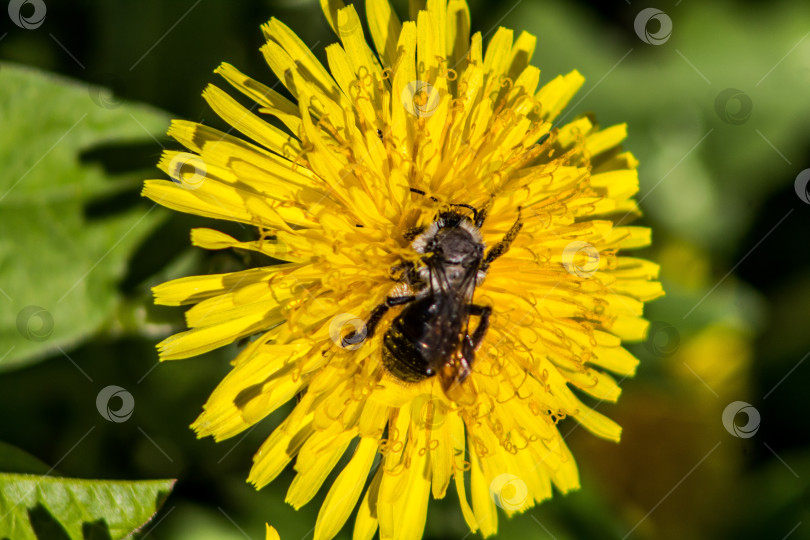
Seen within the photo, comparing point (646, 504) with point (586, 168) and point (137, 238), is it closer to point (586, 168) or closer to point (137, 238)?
point (586, 168)

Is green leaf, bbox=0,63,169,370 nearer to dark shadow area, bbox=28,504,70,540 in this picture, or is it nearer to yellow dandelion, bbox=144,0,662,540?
yellow dandelion, bbox=144,0,662,540

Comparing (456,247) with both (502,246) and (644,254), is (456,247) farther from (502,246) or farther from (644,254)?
(644,254)

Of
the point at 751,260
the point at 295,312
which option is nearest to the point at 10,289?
the point at 295,312

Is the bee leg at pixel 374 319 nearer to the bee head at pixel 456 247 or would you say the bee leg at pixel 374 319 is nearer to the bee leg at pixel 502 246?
the bee head at pixel 456 247

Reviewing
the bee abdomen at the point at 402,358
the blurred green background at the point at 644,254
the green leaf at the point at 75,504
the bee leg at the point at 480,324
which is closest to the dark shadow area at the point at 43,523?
the green leaf at the point at 75,504

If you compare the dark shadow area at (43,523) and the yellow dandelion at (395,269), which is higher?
the yellow dandelion at (395,269)

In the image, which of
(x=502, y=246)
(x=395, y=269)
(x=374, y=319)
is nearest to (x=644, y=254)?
(x=502, y=246)
